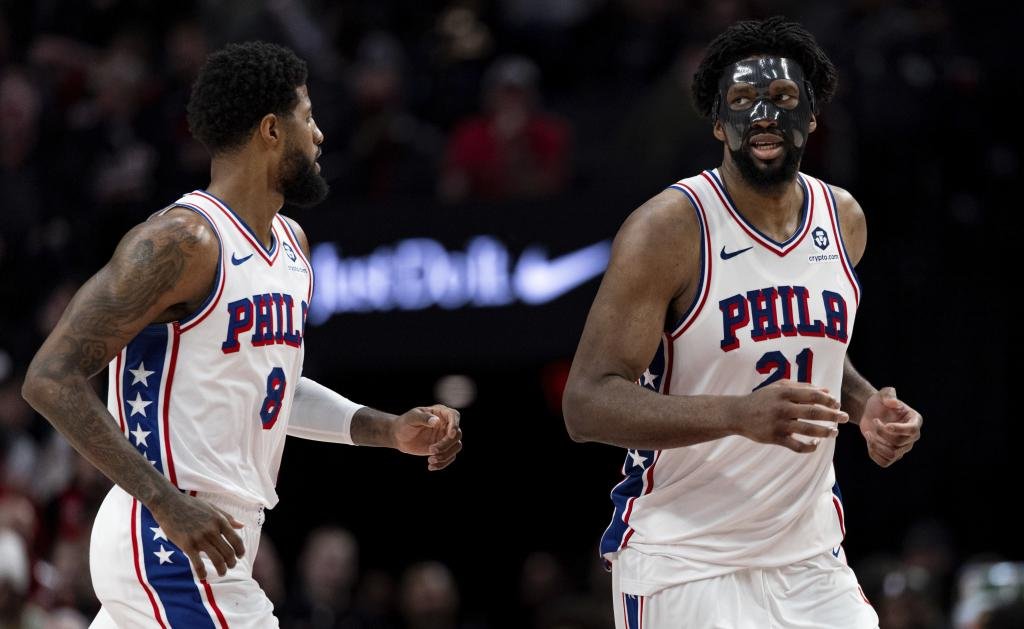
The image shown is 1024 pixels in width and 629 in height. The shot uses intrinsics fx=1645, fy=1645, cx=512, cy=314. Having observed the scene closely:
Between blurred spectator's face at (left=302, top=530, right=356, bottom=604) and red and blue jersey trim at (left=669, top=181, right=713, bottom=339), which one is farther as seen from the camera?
blurred spectator's face at (left=302, top=530, right=356, bottom=604)

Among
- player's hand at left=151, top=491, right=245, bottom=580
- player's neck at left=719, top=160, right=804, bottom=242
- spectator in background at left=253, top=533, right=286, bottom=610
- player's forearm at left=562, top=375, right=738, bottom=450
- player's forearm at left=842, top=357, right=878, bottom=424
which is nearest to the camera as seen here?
player's forearm at left=562, top=375, right=738, bottom=450

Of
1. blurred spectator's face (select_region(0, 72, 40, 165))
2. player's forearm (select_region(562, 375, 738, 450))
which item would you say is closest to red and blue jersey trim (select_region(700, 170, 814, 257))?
player's forearm (select_region(562, 375, 738, 450))

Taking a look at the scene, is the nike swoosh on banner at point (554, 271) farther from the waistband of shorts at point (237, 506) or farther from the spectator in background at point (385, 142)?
the waistband of shorts at point (237, 506)

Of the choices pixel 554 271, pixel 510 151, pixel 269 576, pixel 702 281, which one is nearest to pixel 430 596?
pixel 269 576

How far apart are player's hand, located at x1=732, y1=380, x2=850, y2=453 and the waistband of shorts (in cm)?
168

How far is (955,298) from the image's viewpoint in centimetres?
1048

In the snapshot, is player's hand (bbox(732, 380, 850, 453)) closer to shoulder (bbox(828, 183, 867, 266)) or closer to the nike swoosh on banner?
shoulder (bbox(828, 183, 867, 266))

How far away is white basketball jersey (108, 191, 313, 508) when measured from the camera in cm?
494

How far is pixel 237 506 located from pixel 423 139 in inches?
288

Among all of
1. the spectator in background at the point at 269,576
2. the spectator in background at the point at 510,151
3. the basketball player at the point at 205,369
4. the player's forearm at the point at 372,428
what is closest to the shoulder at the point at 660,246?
the basketball player at the point at 205,369

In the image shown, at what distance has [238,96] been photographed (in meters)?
5.33

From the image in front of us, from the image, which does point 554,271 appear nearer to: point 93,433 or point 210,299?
point 210,299

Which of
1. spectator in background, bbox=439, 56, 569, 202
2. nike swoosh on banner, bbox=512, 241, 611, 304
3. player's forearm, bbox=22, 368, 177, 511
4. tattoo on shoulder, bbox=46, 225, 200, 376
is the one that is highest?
spectator in background, bbox=439, 56, 569, 202

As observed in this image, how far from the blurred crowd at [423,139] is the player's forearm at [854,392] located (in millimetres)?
3479
